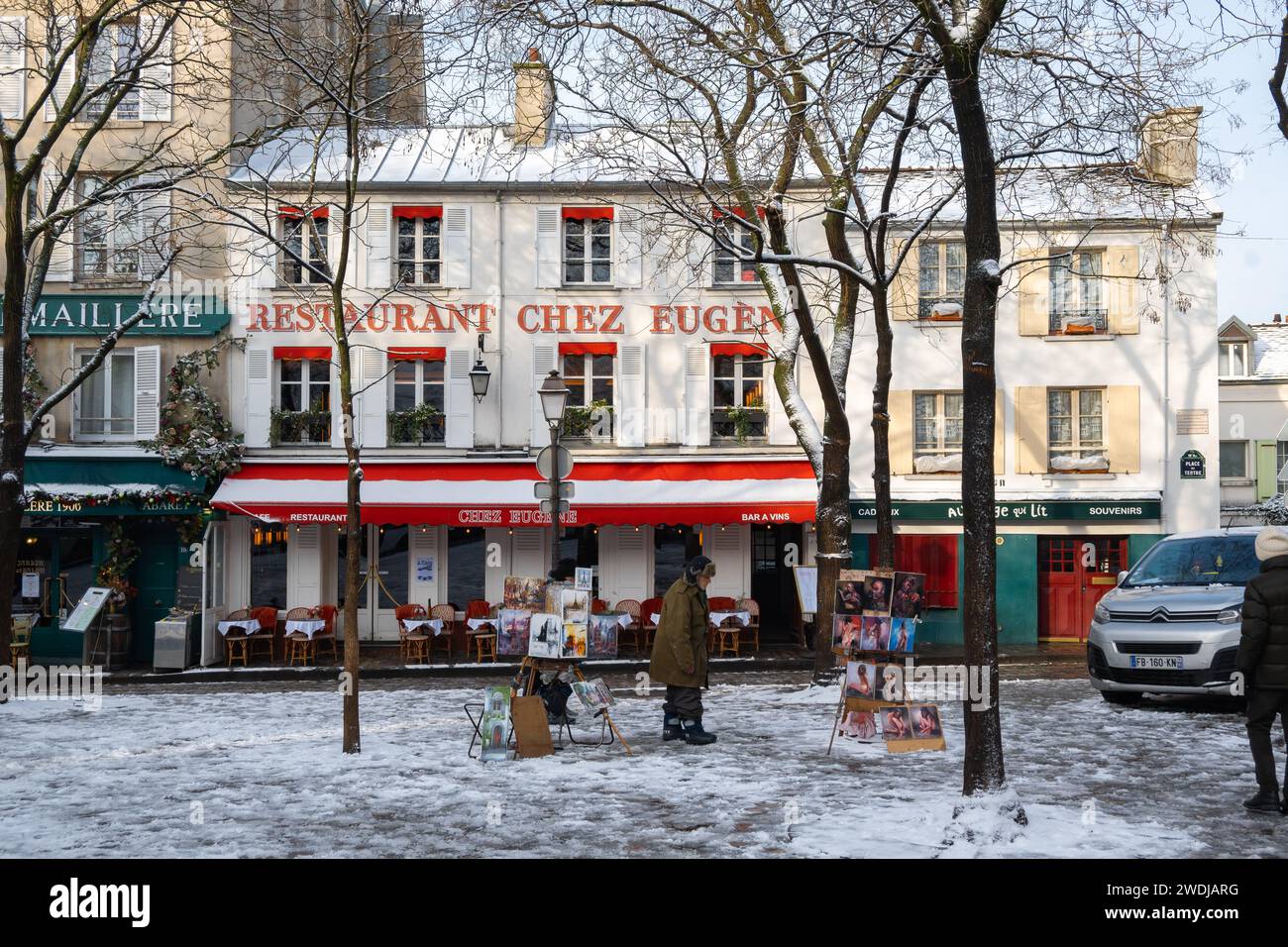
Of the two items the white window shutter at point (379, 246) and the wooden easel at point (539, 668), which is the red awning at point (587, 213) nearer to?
the white window shutter at point (379, 246)

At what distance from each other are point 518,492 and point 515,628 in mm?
9840

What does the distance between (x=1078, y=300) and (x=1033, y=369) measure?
Answer: 1536 millimetres

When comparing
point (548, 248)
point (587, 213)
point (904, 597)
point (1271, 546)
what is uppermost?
point (587, 213)

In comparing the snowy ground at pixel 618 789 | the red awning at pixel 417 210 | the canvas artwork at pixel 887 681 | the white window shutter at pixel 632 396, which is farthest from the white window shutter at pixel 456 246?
the canvas artwork at pixel 887 681

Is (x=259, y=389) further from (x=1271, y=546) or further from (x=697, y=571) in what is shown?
(x=1271, y=546)

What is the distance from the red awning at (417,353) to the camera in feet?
71.8

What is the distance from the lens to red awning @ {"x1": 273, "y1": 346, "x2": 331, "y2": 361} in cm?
2167

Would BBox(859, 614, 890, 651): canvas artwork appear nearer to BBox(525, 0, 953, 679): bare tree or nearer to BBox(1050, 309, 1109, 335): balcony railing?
BBox(525, 0, 953, 679): bare tree

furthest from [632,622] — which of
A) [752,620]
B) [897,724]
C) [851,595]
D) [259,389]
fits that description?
[897,724]

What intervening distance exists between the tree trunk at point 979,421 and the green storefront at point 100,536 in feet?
51.4

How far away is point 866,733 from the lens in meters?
10.5

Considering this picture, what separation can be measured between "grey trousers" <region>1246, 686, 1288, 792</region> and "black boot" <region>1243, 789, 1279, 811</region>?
26 millimetres

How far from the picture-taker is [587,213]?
72.6 ft

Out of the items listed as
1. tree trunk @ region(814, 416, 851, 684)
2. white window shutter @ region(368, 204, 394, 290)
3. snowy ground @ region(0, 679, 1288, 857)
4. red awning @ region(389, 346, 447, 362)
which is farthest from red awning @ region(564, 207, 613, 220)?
snowy ground @ region(0, 679, 1288, 857)
